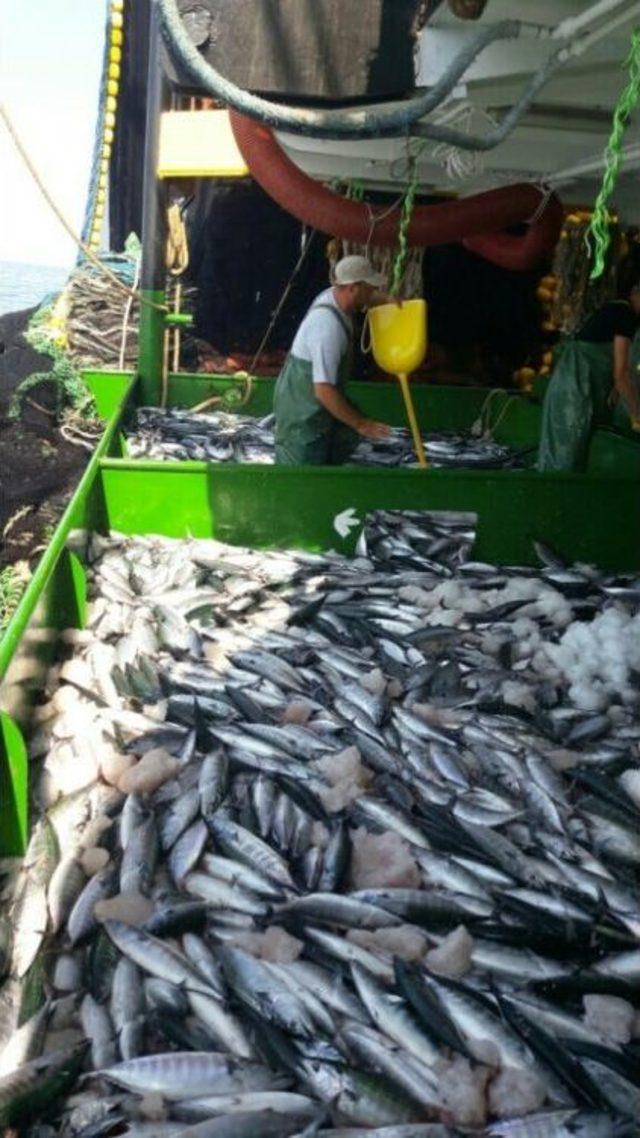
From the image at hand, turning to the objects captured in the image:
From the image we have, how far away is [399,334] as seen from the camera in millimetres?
7570

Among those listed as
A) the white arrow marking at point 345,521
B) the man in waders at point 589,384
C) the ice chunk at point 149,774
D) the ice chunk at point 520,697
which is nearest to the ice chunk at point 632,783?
the ice chunk at point 520,697

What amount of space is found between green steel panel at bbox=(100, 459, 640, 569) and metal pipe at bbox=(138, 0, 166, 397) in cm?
534

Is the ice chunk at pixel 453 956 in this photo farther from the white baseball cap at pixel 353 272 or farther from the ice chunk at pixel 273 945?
the white baseball cap at pixel 353 272

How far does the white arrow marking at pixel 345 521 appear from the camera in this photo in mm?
6758

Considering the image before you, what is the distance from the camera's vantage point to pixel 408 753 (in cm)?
418

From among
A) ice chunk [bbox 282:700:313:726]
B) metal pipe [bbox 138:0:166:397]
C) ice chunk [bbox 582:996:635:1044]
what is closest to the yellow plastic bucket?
ice chunk [bbox 282:700:313:726]

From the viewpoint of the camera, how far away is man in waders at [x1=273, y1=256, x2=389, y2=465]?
6.77 metres

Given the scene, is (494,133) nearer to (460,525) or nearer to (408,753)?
(460,525)

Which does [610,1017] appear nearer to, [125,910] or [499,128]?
[125,910]

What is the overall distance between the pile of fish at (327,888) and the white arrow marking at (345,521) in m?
1.29

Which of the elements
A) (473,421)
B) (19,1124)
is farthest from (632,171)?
(19,1124)

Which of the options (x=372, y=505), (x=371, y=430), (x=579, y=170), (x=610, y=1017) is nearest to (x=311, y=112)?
(x=371, y=430)

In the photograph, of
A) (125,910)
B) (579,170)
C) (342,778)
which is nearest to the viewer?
(125,910)

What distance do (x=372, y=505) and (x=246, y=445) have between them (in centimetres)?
338
